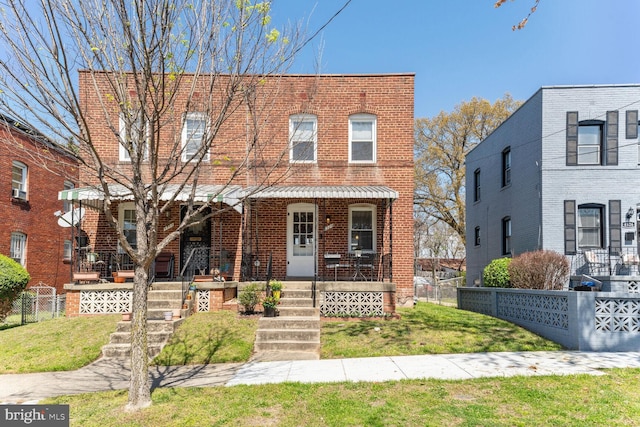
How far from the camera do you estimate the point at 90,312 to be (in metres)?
10.9

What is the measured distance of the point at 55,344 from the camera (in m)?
8.71

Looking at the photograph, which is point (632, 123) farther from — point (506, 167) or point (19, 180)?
point (19, 180)

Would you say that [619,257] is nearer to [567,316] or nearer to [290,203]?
[567,316]

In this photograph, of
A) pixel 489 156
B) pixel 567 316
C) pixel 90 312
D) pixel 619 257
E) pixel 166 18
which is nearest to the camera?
pixel 166 18

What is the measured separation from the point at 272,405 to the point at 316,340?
3.32 metres

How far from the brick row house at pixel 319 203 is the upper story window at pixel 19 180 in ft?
24.0

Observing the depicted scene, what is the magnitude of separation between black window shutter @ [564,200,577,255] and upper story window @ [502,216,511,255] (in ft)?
10.7

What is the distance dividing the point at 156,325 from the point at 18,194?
1352 cm

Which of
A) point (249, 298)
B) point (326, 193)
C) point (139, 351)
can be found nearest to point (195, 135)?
point (326, 193)

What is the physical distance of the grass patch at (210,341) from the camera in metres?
7.95

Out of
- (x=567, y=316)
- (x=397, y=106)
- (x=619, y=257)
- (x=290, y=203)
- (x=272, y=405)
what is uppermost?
(x=397, y=106)

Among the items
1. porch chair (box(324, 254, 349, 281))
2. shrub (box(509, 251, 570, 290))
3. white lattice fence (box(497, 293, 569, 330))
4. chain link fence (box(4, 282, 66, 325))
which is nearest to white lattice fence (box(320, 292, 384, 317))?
porch chair (box(324, 254, 349, 281))

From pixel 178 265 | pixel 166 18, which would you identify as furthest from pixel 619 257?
pixel 166 18

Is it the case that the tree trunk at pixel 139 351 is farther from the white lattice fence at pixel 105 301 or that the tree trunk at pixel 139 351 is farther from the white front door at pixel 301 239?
the white front door at pixel 301 239
